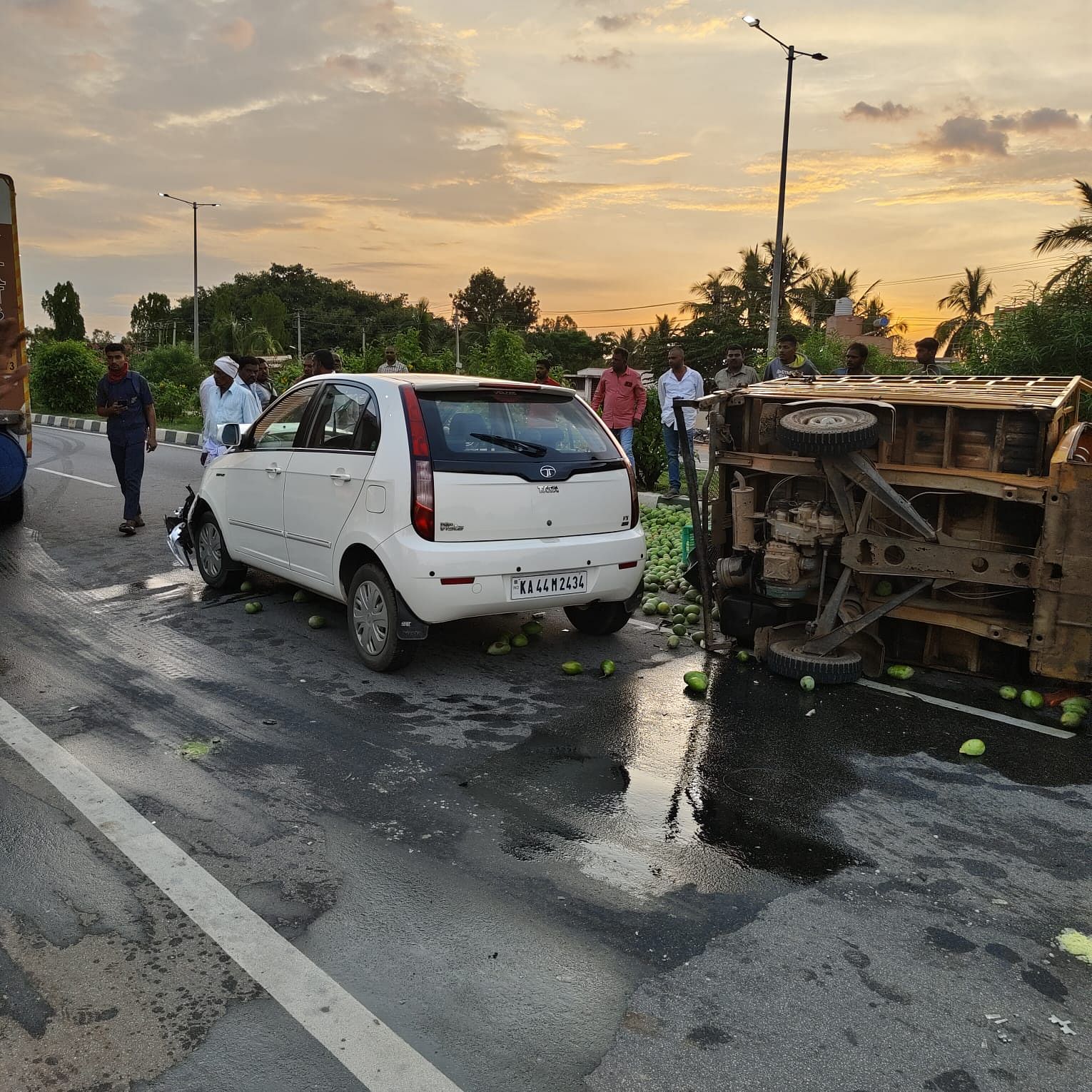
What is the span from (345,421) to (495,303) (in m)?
84.3

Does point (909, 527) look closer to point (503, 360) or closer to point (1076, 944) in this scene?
point (1076, 944)

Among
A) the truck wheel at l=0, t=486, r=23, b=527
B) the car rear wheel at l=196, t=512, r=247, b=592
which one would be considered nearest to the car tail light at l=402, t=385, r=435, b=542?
the car rear wheel at l=196, t=512, r=247, b=592

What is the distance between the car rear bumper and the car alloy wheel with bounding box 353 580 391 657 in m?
0.28

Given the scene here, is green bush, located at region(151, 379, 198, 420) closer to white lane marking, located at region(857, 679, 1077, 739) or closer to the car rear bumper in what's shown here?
the car rear bumper

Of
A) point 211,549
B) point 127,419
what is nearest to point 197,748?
point 211,549

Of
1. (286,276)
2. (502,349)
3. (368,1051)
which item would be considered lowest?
(368,1051)

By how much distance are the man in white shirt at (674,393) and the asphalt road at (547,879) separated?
21.5ft

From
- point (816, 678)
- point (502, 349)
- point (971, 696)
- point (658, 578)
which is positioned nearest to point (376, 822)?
point (816, 678)

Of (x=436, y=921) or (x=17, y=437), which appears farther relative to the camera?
(x=17, y=437)

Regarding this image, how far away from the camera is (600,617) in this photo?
6930 millimetres

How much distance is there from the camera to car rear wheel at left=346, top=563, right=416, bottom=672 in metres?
5.86

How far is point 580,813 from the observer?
423cm

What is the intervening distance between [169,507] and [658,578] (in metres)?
7.19

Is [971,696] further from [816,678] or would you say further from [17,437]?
[17,437]
